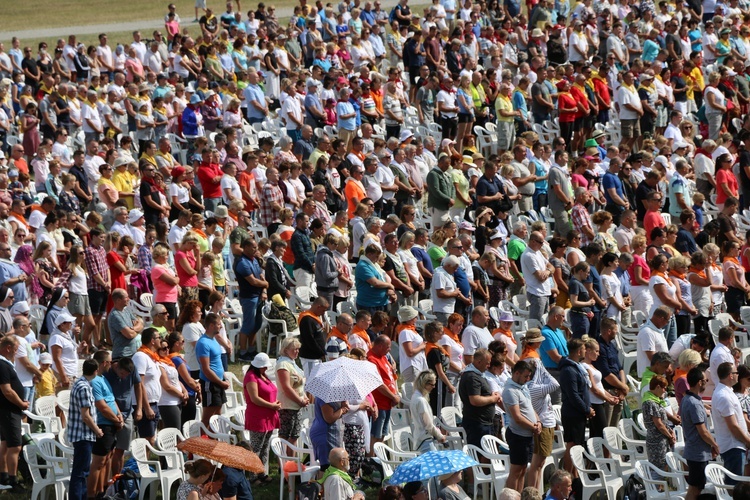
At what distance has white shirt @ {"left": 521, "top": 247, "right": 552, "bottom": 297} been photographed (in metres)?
15.5

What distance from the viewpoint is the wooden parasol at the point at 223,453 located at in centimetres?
998

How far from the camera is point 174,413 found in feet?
40.5

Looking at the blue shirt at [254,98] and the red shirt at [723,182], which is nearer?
the red shirt at [723,182]

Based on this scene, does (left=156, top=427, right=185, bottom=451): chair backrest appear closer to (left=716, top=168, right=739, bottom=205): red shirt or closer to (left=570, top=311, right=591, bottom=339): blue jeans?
(left=570, top=311, right=591, bottom=339): blue jeans

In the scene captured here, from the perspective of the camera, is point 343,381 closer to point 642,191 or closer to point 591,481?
point 591,481

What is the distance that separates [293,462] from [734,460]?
12.2ft

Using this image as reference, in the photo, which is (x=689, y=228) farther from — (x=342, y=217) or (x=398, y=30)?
(x=398, y=30)

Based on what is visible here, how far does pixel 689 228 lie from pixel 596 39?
469 inches

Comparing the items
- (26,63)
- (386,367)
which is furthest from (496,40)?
(386,367)

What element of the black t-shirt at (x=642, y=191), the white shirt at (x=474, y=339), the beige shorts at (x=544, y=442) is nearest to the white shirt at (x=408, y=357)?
the white shirt at (x=474, y=339)

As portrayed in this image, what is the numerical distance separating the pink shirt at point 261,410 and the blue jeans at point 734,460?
394 cm

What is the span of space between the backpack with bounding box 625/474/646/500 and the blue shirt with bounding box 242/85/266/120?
13257 millimetres

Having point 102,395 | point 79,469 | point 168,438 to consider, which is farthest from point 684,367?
point 79,469

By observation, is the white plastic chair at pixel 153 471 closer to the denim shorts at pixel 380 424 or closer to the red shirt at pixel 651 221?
the denim shorts at pixel 380 424
